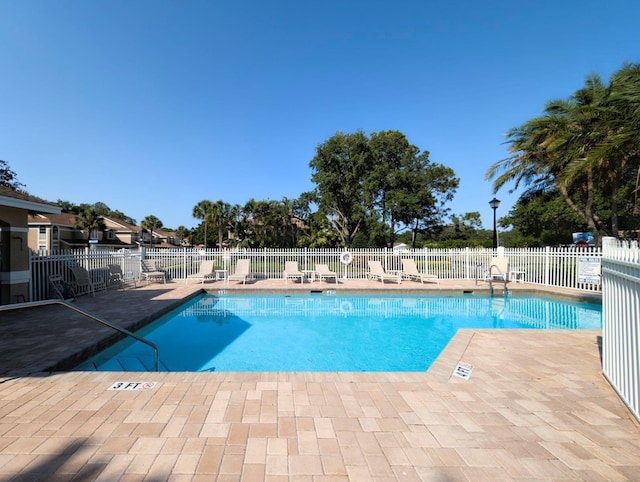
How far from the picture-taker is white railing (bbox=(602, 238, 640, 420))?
2678mm

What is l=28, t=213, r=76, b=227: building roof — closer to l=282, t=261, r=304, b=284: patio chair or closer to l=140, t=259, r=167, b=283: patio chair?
l=140, t=259, r=167, b=283: patio chair

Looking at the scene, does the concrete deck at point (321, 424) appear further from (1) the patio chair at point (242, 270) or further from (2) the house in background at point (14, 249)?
(1) the patio chair at point (242, 270)

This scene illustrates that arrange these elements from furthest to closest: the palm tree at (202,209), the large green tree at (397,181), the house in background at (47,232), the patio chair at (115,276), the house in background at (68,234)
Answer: the palm tree at (202,209), the house in background at (68,234), the house in background at (47,232), the large green tree at (397,181), the patio chair at (115,276)

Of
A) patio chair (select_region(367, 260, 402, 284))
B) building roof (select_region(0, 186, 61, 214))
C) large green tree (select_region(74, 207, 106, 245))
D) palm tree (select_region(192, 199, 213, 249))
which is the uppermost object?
palm tree (select_region(192, 199, 213, 249))

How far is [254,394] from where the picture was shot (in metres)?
3.22

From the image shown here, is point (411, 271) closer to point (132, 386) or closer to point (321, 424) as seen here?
point (321, 424)

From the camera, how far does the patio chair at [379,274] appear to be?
12609 millimetres

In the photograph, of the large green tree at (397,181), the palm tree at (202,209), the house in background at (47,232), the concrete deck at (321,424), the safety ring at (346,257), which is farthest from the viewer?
the palm tree at (202,209)

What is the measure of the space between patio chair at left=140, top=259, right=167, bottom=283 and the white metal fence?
0.26 meters

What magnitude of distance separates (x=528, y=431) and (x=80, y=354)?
585 cm

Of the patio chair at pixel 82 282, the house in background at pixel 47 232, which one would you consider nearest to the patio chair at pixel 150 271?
the patio chair at pixel 82 282

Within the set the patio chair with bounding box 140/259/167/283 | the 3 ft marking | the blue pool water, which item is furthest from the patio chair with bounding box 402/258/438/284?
the 3 ft marking

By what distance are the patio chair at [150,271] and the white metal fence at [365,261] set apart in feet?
0.86

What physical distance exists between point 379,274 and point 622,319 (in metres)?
10.1
